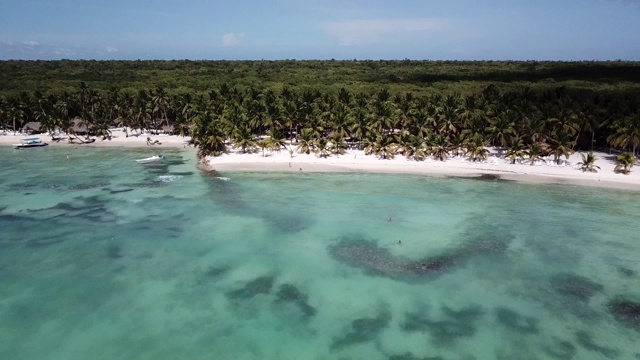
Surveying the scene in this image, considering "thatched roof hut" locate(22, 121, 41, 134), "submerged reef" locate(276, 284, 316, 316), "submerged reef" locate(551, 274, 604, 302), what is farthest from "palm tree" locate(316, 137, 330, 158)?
"thatched roof hut" locate(22, 121, 41, 134)

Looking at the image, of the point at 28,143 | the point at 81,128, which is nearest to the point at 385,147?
the point at 81,128

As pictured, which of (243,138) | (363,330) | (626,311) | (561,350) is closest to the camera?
(561,350)

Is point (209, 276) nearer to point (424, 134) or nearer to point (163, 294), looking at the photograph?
point (163, 294)

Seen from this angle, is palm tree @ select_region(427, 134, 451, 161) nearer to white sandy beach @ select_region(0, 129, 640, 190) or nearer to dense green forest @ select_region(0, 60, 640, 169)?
dense green forest @ select_region(0, 60, 640, 169)

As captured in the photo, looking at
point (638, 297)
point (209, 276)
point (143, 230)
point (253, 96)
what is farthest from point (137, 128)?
point (638, 297)

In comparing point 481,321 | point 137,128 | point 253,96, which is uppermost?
point 253,96

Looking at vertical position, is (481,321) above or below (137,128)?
below

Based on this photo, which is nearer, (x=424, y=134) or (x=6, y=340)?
(x=6, y=340)

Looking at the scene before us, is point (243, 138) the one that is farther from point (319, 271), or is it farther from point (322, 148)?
point (319, 271)
